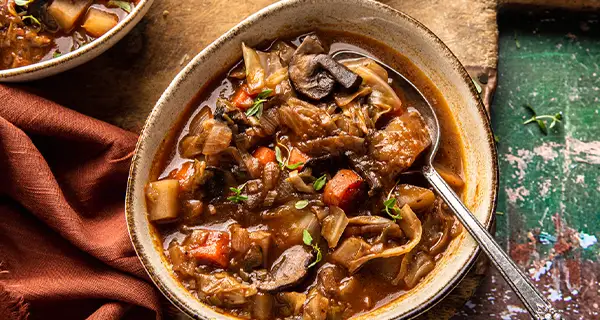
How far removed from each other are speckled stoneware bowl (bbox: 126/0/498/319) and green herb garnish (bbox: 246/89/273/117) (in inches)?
14.7

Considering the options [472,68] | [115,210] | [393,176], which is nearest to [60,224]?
[115,210]

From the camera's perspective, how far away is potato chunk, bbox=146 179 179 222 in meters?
4.25

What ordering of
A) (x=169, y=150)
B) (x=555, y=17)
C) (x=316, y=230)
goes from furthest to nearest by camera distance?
(x=555, y=17) → (x=169, y=150) → (x=316, y=230)

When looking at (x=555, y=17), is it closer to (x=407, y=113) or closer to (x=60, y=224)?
(x=407, y=113)

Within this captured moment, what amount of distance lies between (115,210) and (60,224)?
0.40 m

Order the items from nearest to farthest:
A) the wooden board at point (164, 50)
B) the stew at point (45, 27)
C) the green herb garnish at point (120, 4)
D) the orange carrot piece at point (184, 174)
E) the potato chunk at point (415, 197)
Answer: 1. the potato chunk at point (415, 197)
2. the orange carrot piece at point (184, 174)
3. the stew at point (45, 27)
4. the green herb garnish at point (120, 4)
5. the wooden board at point (164, 50)

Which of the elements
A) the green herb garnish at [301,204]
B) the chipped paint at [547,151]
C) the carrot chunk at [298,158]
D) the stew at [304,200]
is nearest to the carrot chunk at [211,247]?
the stew at [304,200]

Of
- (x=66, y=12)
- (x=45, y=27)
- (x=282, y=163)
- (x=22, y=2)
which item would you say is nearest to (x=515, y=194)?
(x=282, y=163)

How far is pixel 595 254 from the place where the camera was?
4.96 metres

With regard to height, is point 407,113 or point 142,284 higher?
point 407,113

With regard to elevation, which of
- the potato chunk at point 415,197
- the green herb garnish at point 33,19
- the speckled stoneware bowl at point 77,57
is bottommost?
the potato chunk at point 415,197

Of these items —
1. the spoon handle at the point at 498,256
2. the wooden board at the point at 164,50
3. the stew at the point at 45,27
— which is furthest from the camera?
the wooden board at the point at 164,50

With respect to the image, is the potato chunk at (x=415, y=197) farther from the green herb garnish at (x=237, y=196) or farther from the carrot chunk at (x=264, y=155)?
the green herb garnish at (x=237, y=196)

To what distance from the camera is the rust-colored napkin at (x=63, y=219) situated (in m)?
4.46
